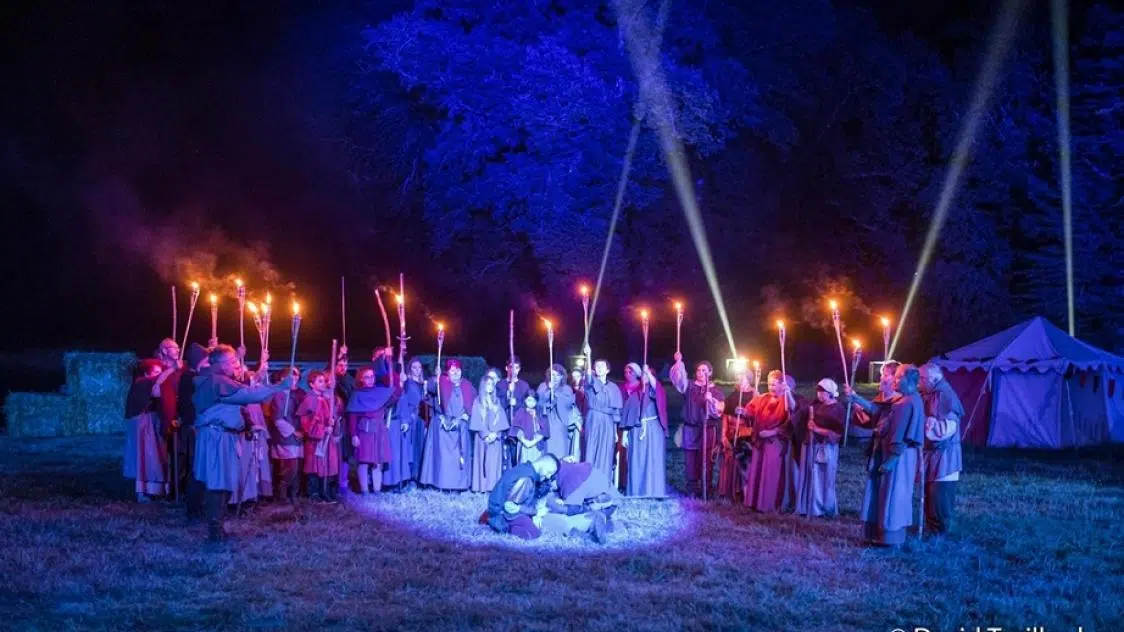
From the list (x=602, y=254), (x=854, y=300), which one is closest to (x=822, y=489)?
(x=602, y=254)

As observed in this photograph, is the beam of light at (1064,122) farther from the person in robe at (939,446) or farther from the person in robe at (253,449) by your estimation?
the person in robe at (253,449)

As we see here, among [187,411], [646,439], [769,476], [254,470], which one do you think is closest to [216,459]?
[254,470]

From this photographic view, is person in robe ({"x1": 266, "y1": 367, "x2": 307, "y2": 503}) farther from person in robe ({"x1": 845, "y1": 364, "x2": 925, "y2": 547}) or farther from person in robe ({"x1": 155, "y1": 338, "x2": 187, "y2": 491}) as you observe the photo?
person in robe ({"x1": 845, "y1": 364, "x2": 925, "y2": 547})

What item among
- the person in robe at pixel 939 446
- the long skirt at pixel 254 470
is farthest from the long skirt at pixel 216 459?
the person in robe at pixel 939 446

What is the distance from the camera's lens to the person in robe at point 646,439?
12773 mm

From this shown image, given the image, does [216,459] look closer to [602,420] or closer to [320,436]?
[320,436]

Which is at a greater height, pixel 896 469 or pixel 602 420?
pixel 602 420

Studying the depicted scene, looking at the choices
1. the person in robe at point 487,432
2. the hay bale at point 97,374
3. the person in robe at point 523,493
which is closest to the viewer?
the person in robe at point 523,493

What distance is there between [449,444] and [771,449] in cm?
408

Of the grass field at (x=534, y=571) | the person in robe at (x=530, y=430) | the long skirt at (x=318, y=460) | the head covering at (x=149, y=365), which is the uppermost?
the head covering at (x=149, y=365)

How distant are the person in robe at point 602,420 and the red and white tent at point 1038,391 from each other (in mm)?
9984

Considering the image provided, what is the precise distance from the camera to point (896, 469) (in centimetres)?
952

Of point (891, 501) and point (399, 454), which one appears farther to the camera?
point (399, 454)

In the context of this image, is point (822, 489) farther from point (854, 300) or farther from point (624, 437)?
point (854, 300)
